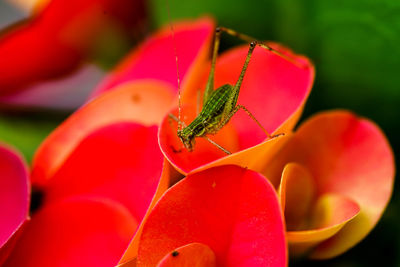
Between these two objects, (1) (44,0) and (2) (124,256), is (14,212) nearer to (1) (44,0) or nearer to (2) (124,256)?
(2) (124,256)

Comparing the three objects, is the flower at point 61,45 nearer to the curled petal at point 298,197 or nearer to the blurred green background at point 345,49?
the blurred green background at point 345,49

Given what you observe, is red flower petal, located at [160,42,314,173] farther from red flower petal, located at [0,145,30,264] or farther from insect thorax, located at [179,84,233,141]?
red flower petal, located at [0,145,30,264]

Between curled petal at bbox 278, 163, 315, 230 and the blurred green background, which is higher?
the blurred green background

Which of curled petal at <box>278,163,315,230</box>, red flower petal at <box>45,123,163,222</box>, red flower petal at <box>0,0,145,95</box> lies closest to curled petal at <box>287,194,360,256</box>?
curled petal at <box>278,163,315,230</box>

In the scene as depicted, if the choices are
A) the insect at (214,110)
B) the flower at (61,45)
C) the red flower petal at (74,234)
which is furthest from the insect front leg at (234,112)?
the flower at (61,45)

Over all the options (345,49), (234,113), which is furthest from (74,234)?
(345,49)

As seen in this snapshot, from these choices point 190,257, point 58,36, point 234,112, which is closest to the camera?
point 190,257

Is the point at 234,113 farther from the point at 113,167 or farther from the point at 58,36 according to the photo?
the point at 58,36
